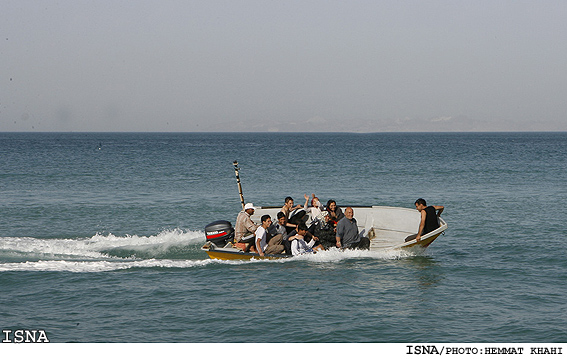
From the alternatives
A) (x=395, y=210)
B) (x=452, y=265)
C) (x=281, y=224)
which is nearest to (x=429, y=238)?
(x=452, y=265)

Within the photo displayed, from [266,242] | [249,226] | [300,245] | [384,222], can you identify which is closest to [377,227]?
[384,222]

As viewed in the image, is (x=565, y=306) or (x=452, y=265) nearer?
(x=565, y=306)

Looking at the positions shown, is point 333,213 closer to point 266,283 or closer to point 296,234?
point 296,234

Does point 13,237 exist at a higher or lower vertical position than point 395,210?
lower

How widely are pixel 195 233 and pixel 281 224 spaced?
575 cm

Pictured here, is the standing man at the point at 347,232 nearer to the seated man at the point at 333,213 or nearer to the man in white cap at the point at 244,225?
the seated man at the point at 333,213

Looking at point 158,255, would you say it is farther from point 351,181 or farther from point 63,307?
point 351,181

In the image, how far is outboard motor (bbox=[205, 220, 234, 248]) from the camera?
1639 centimetres

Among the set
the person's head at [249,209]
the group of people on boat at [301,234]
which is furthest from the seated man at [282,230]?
the person's head at [249,209]

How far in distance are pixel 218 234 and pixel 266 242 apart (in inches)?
57.6

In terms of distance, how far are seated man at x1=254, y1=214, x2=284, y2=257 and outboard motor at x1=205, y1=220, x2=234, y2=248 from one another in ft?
3.36

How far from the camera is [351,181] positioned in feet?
135
